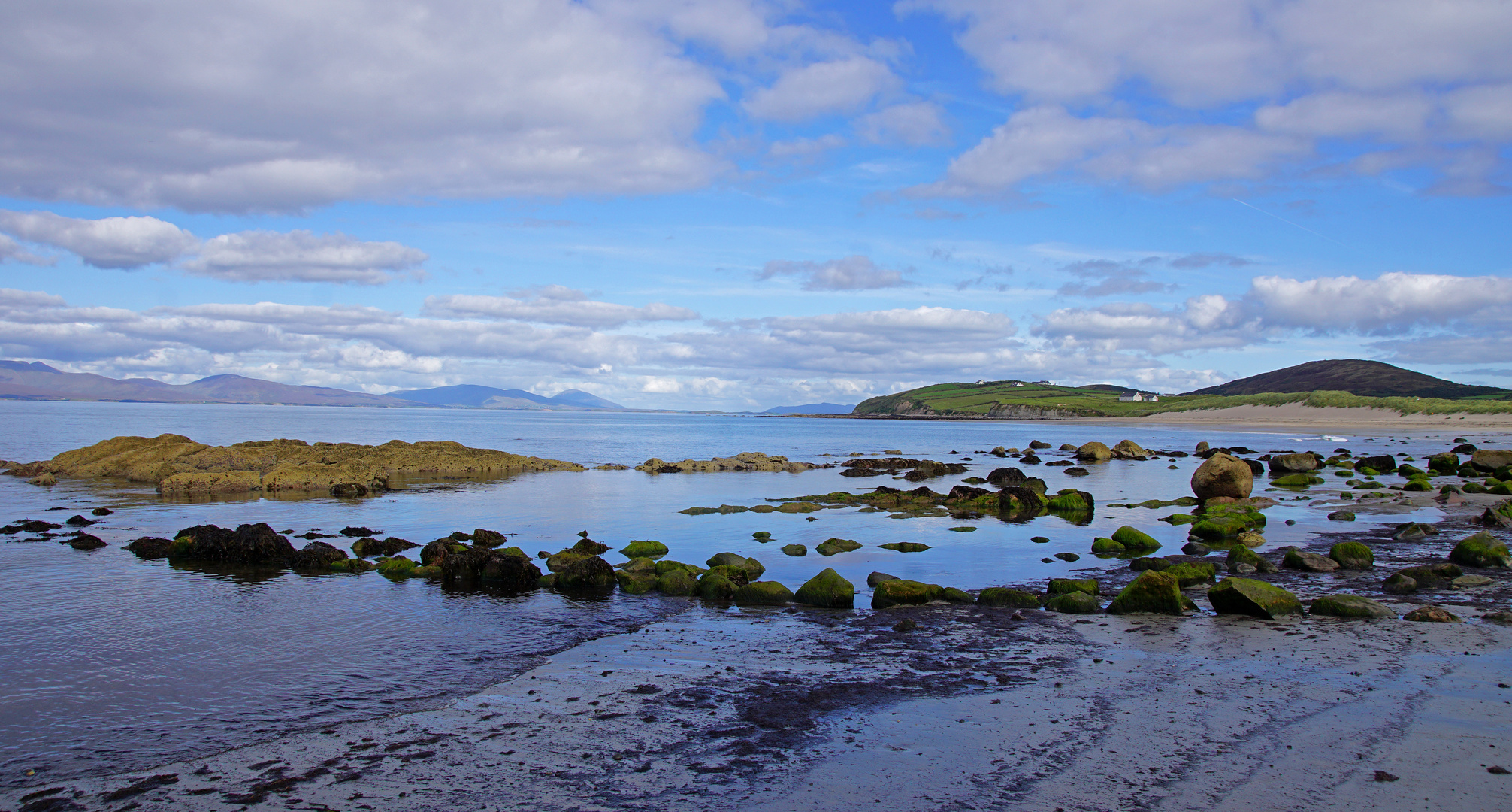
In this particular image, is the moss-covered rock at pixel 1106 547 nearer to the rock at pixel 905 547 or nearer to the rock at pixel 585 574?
the rock at pixel 905 547

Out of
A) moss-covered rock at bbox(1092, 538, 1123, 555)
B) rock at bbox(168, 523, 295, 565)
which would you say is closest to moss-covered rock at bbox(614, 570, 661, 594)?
rock at bbox(168, 523, 295, 565)

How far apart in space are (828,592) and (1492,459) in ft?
158

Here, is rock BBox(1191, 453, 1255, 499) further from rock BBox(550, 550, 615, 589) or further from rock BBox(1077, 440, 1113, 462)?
rock BBox(1077, 440, 1113, 462)

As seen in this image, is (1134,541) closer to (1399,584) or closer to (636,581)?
(1399,584)

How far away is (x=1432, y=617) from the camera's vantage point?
13906mm

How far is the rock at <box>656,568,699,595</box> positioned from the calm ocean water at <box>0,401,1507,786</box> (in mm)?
540

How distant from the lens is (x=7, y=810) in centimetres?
757

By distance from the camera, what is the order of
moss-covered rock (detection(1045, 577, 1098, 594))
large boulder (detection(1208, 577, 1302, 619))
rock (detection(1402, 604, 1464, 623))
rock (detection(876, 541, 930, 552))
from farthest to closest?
rock (detection(876, 541, 930, 552))
moss-covered rock (detection(1045, 577, 1098, 594))
large boulder (detection(1208, 577, 1302, 619))
rock (detection(1402, 604, 1464, 623))

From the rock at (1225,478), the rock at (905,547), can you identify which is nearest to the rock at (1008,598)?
the rock at (905,547)

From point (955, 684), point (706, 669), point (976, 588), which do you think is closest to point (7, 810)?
point (706, 669)

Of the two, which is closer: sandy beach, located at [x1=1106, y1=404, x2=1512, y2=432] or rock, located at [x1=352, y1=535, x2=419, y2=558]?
rock, located at [x1=352, y1=535, x2=419, y2=558]

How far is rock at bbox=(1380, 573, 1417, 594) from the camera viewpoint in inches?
647

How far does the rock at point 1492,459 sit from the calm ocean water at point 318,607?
19976 mm

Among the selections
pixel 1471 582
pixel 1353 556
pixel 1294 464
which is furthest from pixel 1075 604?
pixel 1294 464
